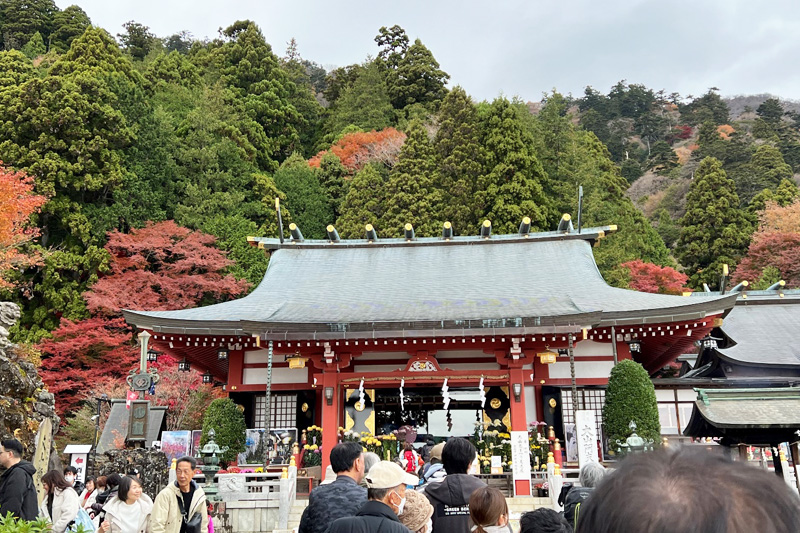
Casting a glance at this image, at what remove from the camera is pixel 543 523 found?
11.1ft

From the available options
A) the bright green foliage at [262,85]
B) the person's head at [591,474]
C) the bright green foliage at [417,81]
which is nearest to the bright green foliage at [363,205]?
the bright green foliage at [262,85]

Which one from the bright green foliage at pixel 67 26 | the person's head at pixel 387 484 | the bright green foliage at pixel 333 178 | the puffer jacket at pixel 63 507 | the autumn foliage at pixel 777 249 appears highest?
the bright green foliage at pixel 67 26

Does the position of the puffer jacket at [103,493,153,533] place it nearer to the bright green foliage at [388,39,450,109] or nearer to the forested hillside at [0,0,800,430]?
the forested hillside at [0,0,800,430]

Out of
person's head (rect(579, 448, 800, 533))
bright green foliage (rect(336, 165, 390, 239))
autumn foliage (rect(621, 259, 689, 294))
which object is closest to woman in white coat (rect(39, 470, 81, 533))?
person's head (rect(579, 448, 800, 533))

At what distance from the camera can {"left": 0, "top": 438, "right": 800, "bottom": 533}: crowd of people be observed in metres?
1.01

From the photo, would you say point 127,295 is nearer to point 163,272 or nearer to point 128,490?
point 163,272

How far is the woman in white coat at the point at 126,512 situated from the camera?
5.60 metres

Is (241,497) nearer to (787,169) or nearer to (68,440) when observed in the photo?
(68,440)

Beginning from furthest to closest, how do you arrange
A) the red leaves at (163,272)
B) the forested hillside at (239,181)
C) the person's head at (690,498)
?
1. the forested hillside at (239,181)
2. the red leaves at (163,272)
3. the person's head at (690,498)

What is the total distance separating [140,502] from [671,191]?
44.3 metres

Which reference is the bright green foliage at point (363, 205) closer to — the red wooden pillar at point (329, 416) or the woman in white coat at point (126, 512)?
the red wooden pillar at point (329, 416)

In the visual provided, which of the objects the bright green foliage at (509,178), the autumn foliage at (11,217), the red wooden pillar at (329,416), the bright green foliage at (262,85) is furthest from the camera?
the bright green foliage at (262,85)

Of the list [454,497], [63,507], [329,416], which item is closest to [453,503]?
[454,497]

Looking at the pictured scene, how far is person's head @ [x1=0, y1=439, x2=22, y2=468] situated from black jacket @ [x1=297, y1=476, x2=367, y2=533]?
3.02m
